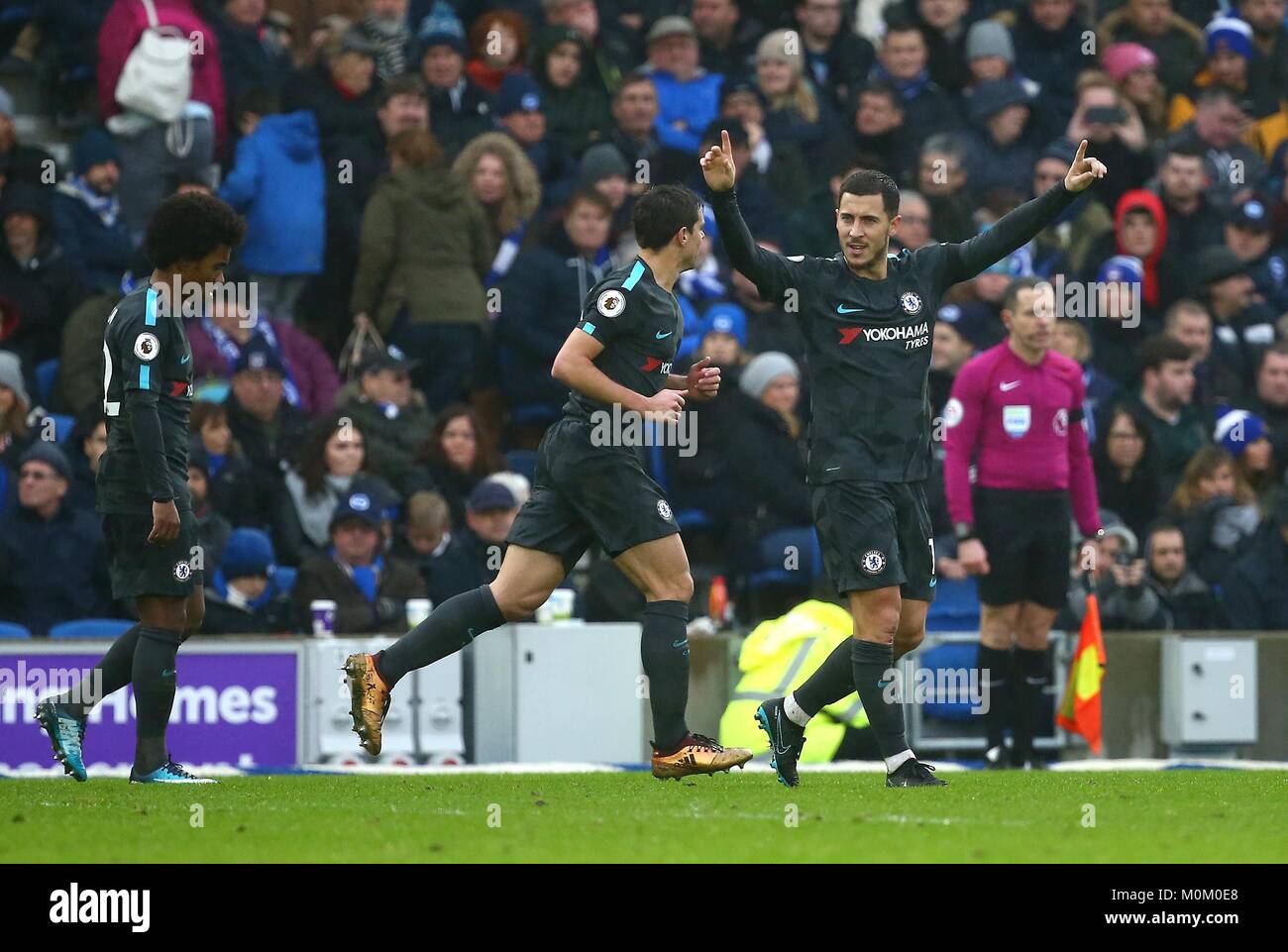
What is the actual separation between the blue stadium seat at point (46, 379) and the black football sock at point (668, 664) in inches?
266

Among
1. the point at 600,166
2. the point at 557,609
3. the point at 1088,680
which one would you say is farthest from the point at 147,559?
the point at 600,166

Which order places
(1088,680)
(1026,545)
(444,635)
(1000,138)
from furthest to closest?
(1000,138), (1088,680), (1026,545), (444,635)

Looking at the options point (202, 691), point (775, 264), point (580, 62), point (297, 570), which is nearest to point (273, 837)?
point (775, 264)

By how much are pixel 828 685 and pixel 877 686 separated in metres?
0.36

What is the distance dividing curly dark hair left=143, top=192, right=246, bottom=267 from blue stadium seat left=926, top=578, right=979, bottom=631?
234 inches

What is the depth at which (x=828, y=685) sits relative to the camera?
8.98 metres

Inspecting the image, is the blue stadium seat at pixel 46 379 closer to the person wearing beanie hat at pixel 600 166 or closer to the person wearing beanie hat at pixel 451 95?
the person wearing beanie hat at pixel 451 95

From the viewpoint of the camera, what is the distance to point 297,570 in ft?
43.2

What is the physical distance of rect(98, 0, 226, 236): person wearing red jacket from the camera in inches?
585

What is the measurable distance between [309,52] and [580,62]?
1.99m

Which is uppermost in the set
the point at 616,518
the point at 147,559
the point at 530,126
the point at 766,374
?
the point at 530,126

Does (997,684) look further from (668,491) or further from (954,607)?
(668,491)

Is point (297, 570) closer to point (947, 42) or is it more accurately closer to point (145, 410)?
point (145, 410)

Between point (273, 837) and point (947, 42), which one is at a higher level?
point (947, 42)
